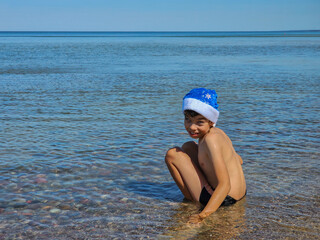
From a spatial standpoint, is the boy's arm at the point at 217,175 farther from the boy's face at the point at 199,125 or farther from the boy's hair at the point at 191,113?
the boy's hair at the point at 191,113

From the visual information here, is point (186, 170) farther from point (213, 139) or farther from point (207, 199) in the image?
point (213, 139)

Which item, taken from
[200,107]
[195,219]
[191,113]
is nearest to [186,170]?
[195,219]

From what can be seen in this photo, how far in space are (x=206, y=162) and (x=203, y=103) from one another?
24.8 inches

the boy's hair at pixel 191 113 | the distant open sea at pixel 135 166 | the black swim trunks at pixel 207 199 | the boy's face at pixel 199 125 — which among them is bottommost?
the distant open sea at pixel 135 166

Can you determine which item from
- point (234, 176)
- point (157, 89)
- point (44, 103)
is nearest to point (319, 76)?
point (157, 89)

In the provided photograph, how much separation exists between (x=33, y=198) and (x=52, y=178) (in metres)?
0.69

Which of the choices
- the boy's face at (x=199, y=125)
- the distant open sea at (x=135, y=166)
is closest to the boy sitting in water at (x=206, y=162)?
the boy's face at (x=199, y=125)

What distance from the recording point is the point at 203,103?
424 cm

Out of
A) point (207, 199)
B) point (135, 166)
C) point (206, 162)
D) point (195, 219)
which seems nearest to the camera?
point (195, 219)

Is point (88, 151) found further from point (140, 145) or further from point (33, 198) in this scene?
point (33, 198)

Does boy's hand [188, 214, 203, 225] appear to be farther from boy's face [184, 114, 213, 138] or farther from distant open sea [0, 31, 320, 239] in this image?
boy's face [184, 114, 213, 138]

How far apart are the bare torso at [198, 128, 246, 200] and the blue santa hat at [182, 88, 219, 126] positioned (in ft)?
0.64

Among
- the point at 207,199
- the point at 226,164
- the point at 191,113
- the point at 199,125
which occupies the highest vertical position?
the point at 191,113

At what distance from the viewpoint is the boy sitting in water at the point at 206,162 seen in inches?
166
